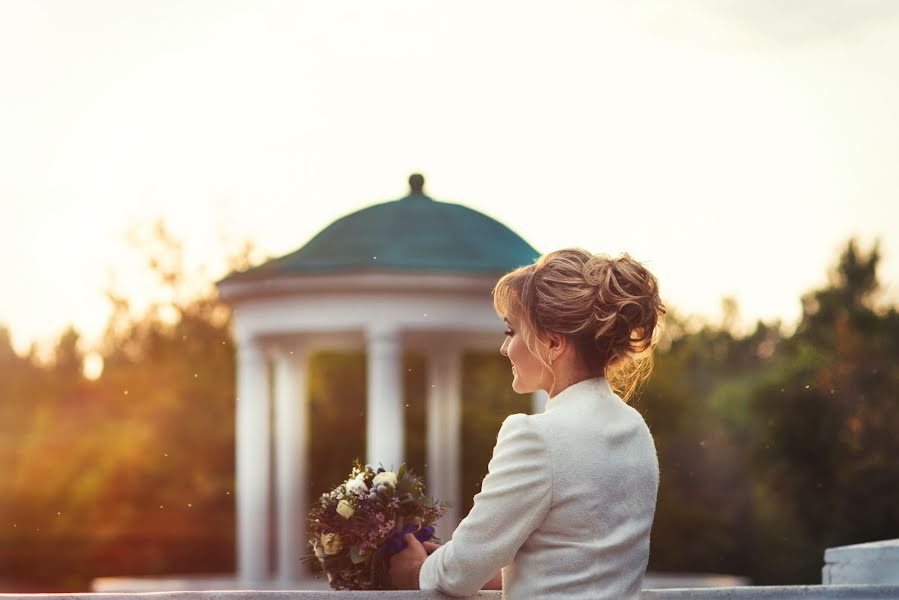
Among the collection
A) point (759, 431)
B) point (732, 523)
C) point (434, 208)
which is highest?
point (434, 208)

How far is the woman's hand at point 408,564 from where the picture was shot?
17.5ft

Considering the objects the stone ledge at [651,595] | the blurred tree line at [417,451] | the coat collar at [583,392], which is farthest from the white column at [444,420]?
the coat collar at [583,392]

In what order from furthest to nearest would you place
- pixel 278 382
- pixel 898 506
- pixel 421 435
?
pixel 898 506, pixel 421 435, pixel 278 382

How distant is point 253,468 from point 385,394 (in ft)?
10.1

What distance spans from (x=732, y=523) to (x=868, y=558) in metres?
35.1

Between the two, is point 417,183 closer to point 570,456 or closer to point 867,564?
point 867,564

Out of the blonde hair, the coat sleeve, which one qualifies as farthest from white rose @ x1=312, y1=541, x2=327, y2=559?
the blonde hair

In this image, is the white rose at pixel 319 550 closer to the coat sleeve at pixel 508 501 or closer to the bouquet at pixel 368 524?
the bouquet at pixel 368 524

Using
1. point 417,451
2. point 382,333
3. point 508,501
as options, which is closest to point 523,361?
point 508,501

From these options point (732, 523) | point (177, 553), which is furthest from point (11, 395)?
point (732, 523)

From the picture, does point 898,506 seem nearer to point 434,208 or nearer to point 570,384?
point 434,208

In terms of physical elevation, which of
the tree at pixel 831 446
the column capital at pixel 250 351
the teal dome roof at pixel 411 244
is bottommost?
the tree at pixel 831 446

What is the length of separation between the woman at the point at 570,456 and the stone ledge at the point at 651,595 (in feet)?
1.31

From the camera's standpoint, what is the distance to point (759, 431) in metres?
41.2
